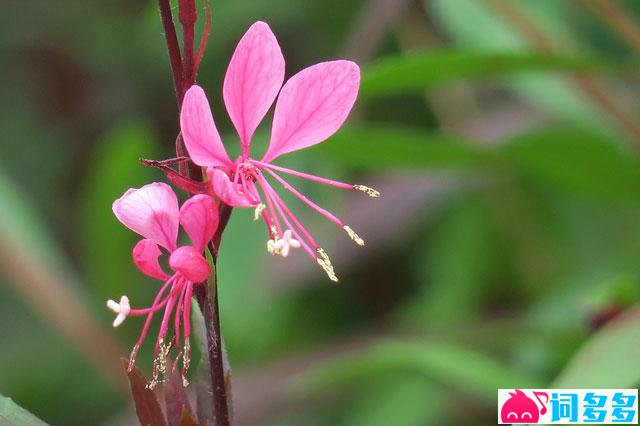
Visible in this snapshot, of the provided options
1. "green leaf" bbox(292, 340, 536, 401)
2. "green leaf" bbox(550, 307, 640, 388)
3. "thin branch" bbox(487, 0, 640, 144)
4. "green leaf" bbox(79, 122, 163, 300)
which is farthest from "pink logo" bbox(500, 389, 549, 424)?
"green leaf" bbox(79, 122, 163, 300)

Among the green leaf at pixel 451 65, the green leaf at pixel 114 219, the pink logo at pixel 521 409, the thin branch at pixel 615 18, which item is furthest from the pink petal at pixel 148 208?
the green leaf at pixel 114 219

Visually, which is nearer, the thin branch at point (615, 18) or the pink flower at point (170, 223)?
the pink flower at point (170, 223)

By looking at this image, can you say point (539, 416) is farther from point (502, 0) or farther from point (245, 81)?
point (502, 0)

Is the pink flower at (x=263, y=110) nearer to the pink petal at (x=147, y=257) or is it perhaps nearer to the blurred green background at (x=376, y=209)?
the pink petal at (x=147, y=257)

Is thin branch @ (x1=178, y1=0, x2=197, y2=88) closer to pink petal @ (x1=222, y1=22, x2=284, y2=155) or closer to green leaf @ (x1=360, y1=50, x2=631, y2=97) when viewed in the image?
pink petal @ (x1=222, y1=22, x2=284, y2=155)

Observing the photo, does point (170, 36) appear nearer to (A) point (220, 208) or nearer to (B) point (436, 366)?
(A) point (220, 208)

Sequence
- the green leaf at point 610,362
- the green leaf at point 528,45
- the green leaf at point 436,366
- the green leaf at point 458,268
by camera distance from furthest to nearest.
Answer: the green leaf at point 458,268 → the green leaf at point 528,45 → the green leaf at point 436,366 → the green leaf at point 610,362
